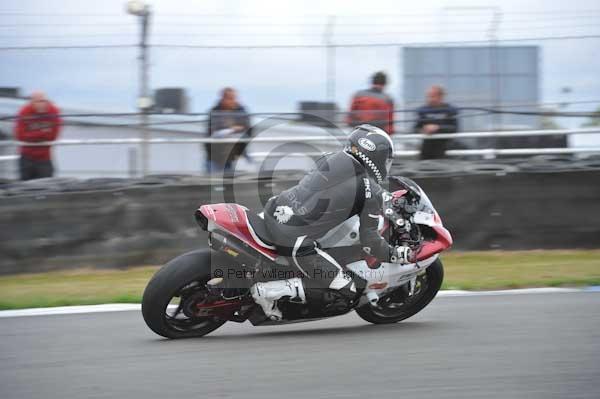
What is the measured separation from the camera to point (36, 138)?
30.8ft

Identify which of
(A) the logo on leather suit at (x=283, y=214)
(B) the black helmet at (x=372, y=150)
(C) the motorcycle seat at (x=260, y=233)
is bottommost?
(C) the motorcycle seat at (x=260, y=233)

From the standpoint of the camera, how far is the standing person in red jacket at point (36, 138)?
9336 millimetres

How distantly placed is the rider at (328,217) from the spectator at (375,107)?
12.8 ft

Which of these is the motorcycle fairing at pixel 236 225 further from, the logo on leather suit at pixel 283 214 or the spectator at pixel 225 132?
the spectator at pixel 225 132

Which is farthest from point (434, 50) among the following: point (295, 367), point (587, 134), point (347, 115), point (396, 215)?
point (295, 367)

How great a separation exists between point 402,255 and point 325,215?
637 mm

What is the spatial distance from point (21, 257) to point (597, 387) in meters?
6.45

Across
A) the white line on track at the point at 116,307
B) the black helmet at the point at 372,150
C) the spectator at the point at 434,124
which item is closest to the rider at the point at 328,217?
the black helmet at the point at 372,150

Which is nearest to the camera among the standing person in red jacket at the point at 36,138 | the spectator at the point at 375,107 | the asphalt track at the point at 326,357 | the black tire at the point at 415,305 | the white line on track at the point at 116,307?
the asphalt track at the point at 326,357

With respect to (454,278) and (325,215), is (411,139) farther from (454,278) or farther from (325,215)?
(325,215)

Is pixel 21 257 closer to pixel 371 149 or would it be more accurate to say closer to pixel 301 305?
pixel 301 305

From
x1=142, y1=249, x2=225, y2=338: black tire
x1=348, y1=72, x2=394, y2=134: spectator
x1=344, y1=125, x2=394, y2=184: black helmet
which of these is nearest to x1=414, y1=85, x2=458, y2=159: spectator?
x1=348, y1=72, x2=394, y2=134: spectator

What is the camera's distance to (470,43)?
32.7 feet

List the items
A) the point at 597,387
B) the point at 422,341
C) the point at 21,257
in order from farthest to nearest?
the point at 21,257, the point at 422,341, the point at 597,387
